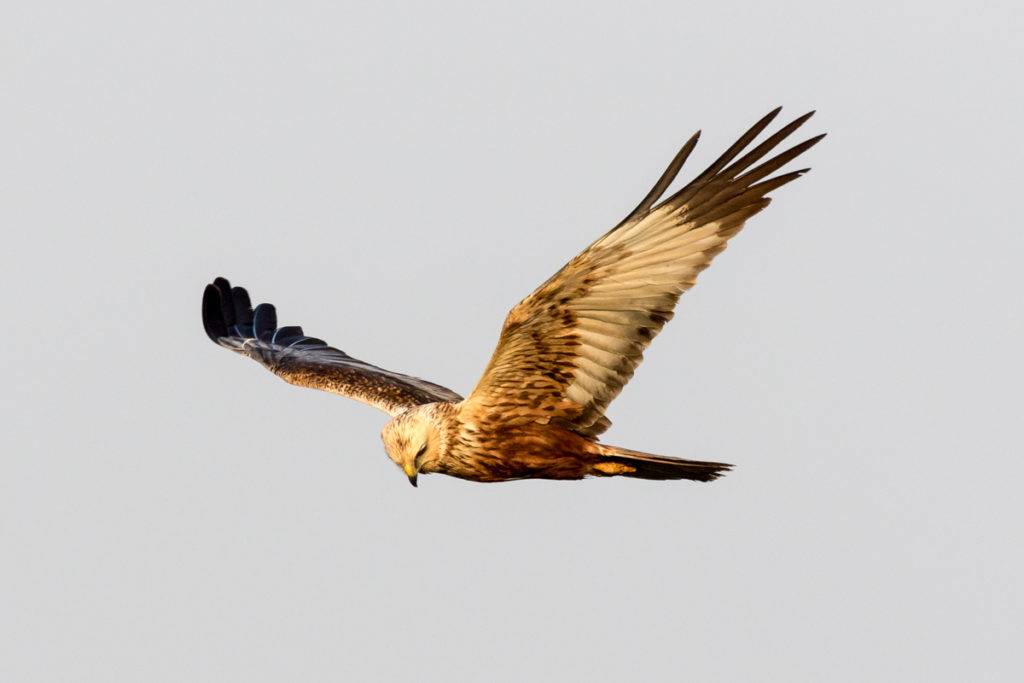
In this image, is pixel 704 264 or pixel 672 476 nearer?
pixel 704 264

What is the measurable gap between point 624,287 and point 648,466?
1.55 m

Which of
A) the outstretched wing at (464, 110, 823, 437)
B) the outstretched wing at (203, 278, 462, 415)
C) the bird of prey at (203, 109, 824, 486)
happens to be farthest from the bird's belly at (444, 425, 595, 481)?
the outstretched wing at (203, 278, 462, 415)

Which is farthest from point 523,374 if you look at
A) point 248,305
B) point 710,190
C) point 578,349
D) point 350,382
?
point 248,305

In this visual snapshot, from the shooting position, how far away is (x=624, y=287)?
8961mm

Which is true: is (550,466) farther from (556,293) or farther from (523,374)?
(556,293)

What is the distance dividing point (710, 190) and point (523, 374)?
1.86 meters

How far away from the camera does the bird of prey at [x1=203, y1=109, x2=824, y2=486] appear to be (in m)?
8.70

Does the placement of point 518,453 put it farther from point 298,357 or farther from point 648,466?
point 298,357

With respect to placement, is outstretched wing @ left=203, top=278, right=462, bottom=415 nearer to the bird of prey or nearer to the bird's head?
the bird's head

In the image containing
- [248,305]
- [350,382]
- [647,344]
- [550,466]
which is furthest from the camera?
[248,305]

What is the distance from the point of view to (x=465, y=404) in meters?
9.73

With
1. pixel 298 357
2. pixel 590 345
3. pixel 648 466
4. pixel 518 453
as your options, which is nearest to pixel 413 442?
pixel 518 453

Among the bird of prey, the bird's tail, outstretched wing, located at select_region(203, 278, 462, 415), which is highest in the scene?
outstretched wing, located at select_region(203, 278, 462, 415)

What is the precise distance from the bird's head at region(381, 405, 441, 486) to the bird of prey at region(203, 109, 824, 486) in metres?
0.01
